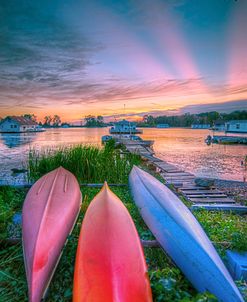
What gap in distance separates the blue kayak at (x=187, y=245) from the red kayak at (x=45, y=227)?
128cm

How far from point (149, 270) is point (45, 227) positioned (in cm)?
135

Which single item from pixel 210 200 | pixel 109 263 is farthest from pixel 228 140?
pixel 109 263

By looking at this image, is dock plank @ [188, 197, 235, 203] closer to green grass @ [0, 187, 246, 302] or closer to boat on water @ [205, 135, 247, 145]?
green grass @ [0, 187, 246, 302]

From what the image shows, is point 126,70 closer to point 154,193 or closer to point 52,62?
point 52,62

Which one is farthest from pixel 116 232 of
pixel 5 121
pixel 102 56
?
pixel 5 121

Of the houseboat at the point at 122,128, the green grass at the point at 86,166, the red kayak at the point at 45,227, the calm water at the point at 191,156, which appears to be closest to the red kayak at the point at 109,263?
the red kayak at the point at 45,227

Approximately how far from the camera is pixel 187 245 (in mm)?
2584

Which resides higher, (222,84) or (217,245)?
(222,84)

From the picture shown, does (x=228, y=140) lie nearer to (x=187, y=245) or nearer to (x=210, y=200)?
(x=210, y=200)

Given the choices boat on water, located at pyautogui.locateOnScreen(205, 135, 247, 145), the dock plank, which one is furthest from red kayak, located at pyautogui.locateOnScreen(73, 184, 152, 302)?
boat on water, located at pyautogui.locateOnScreen(205, 135, 247, 145)

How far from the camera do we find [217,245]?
122 inches

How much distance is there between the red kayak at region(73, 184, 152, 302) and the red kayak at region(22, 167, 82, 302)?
0.37 metres

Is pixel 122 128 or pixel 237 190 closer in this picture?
pixel 237 190

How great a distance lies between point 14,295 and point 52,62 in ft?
35.4
